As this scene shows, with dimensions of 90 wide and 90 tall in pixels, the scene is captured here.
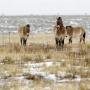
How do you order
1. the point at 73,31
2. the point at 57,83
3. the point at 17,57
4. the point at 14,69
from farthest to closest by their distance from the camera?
the point at 73,31
the point at 17,57
the point at 14,69
the point at 57,83

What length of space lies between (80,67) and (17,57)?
3.23 meters

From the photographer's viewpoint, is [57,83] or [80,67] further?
[80,67]

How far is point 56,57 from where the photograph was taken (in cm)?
1334

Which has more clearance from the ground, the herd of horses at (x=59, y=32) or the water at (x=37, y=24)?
the herd of horses at (x=59, y=32)

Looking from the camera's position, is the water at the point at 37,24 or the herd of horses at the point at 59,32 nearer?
the herd of horses at the point at 59,32

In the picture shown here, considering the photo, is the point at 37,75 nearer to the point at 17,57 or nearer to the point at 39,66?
the point at 39,66

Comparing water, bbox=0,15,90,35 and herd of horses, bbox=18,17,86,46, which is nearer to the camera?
herd of horses, bbox=18,17,86,46

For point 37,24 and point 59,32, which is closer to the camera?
point 59,32

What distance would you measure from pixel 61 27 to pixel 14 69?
896cm

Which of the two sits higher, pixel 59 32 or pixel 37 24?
pixel 59 32

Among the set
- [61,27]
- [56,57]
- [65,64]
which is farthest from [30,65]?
[61,27]

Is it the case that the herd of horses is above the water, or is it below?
above

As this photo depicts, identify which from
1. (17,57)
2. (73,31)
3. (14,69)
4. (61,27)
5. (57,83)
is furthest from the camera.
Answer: (73,31)

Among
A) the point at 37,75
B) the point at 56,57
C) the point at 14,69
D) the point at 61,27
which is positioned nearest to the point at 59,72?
the point at 37,75
